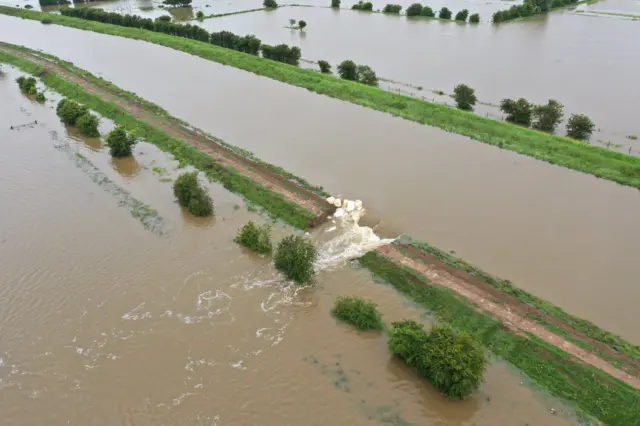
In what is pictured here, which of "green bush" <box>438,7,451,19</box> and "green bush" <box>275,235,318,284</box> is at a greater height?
"green bush" <box>438,7,451,19</box>

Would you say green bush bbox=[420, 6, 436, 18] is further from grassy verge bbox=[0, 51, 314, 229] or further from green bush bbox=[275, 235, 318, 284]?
green bush bbox=[275, 235, 318, 284]

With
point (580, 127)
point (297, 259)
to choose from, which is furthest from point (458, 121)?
point (297, 259)

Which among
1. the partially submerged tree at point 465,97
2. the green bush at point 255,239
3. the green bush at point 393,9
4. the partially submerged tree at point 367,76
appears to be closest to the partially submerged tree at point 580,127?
the partially submerged tree at point 465,97

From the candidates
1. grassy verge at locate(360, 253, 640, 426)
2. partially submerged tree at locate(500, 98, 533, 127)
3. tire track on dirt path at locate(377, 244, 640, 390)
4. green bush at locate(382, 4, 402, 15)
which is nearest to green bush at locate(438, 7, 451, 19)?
green bush at locate(382, 4, 402, 15)

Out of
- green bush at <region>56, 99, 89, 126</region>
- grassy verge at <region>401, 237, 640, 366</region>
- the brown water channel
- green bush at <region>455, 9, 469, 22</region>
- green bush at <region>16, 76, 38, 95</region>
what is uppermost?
green bush at <region>455, 9, 469, 22</region>

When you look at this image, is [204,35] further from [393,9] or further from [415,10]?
[415,10]

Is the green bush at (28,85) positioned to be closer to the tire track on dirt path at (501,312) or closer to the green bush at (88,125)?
the green bush at (88,125)

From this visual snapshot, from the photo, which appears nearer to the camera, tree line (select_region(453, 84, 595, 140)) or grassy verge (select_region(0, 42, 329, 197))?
grassy verge (select_region(0, 42, 329, 197))
